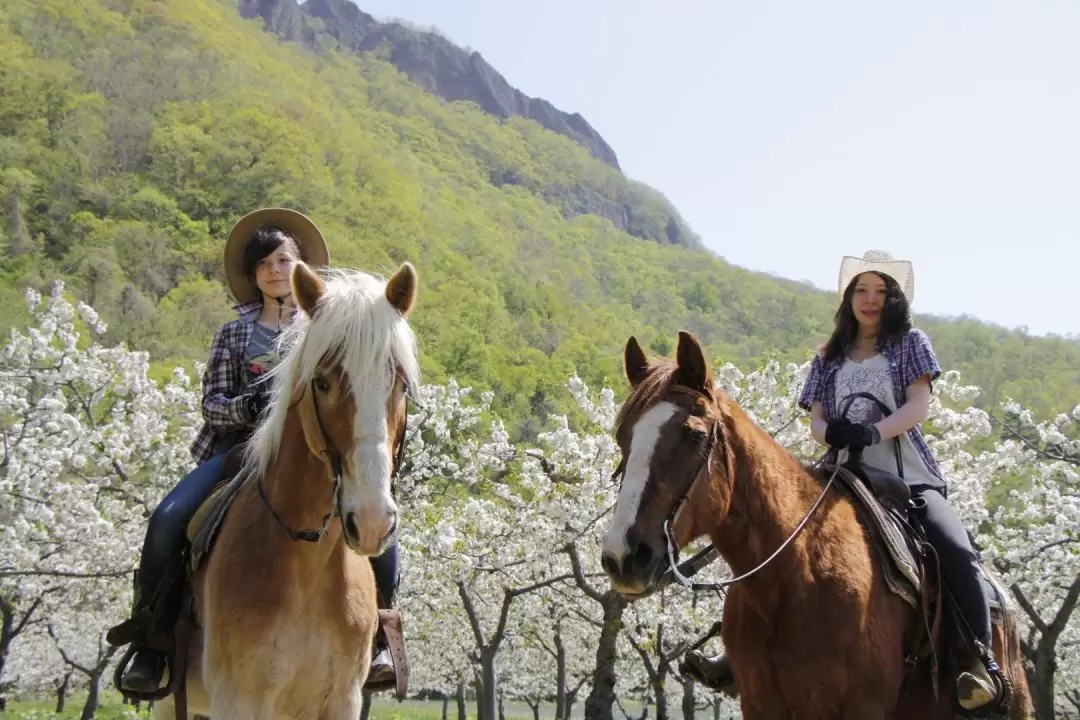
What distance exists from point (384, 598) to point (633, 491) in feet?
6.75

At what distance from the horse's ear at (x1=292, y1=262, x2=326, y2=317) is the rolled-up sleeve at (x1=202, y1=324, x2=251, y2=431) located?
124cm

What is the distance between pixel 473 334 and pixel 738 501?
2560 inches

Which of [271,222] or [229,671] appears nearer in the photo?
[229,671]

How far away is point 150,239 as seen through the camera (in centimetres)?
7144

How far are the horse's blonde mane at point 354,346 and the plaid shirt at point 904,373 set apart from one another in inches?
110

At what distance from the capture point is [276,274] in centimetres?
562

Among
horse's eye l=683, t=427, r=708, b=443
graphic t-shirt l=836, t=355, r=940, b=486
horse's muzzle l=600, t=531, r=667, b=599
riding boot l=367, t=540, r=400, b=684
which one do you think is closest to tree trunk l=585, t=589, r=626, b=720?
graphic t-shirt l=836, t=355, r=940, b=486

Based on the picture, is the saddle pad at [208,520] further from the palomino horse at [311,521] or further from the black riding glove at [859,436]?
the black riding glove at [859,436]

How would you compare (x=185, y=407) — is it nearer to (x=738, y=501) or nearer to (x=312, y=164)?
(x=738, y=501)

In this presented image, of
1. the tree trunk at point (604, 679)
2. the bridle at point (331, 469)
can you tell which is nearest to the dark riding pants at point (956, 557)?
the bridle at point (331, 469)

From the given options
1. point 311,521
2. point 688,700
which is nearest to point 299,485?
point 311,521

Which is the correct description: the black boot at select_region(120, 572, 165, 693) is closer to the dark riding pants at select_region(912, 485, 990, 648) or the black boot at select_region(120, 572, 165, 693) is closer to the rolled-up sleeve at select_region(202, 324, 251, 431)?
the rolled-up sleeve at select_region(202, 324, 251, 431)

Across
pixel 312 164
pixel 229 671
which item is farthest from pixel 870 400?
pixel 312 164

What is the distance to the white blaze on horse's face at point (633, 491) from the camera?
379 cm
